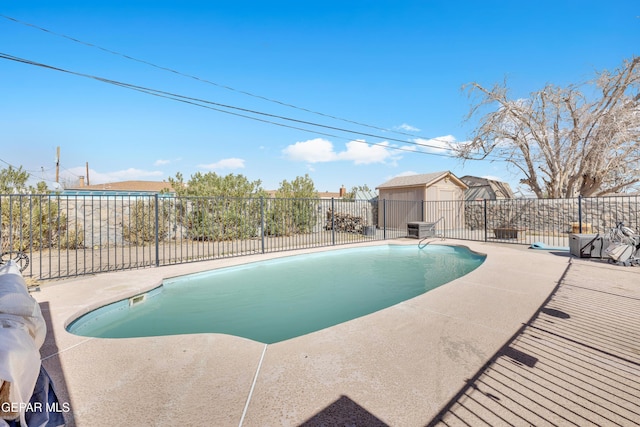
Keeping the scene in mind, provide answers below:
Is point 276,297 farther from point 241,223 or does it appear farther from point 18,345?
point 241,223

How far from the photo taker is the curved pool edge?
1.71 meters

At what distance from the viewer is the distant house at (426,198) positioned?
14.5 meters

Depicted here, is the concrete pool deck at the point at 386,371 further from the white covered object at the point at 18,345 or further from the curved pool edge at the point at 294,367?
the white covered object at the point at 18,345

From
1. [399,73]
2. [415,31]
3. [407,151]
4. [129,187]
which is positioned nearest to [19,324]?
[415,31]

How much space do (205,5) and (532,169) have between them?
726 inches

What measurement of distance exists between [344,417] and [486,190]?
67.5 feet

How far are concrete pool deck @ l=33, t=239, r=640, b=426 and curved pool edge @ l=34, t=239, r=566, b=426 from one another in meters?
0.01

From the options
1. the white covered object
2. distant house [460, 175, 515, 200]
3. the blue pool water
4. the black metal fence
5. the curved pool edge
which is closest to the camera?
the white covered object

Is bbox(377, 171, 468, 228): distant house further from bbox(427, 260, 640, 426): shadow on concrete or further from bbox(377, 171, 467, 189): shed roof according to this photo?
bbox(427, 260, 640, 426): shadow on concrete

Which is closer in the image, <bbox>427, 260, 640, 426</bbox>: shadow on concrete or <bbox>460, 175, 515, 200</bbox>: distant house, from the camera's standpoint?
<bbox>427, 260, 640, 426</bbox>: shadow on concrete

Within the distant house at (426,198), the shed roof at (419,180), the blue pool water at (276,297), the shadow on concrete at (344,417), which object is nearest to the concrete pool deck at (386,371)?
the shadow on concrete at (344,417)

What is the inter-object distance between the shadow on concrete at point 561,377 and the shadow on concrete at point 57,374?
213cm

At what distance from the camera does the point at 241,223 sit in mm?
11266

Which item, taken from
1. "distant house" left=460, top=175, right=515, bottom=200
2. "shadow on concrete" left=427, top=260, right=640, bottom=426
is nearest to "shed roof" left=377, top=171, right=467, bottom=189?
"distant house" left=460, top=175, right=515, bottom=200
